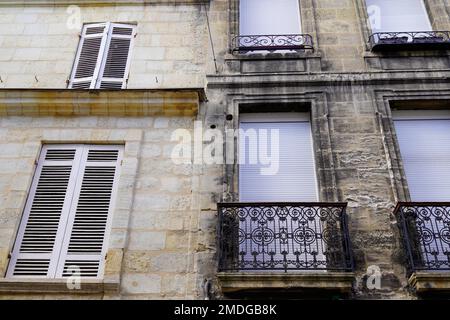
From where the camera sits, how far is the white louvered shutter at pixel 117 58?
7371 millimetres

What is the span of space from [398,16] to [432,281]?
460cm

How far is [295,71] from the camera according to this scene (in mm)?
7219

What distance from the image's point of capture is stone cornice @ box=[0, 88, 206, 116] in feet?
22.1

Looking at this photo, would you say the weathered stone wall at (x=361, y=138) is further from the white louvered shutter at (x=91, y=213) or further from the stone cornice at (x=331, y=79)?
the white louvered shutter at (x=91, y=213)

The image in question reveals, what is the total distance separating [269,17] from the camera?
8.09 meters

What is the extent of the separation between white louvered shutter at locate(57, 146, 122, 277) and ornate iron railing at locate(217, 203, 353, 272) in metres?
1.39

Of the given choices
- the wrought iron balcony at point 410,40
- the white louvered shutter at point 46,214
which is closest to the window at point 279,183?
the wrought iron balcony at point 410,40

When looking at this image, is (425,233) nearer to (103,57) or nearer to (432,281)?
(432,281)

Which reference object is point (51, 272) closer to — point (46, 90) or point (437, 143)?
point (46, 90)

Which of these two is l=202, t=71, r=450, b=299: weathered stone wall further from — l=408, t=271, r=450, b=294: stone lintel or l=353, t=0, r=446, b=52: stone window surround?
l=353, t=0, r=446, b=52: stone window surround

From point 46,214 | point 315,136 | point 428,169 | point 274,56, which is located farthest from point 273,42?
point 46,214

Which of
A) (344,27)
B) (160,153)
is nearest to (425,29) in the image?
(344,27)

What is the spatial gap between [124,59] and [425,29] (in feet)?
15.2

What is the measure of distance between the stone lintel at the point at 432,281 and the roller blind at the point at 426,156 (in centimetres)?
121
